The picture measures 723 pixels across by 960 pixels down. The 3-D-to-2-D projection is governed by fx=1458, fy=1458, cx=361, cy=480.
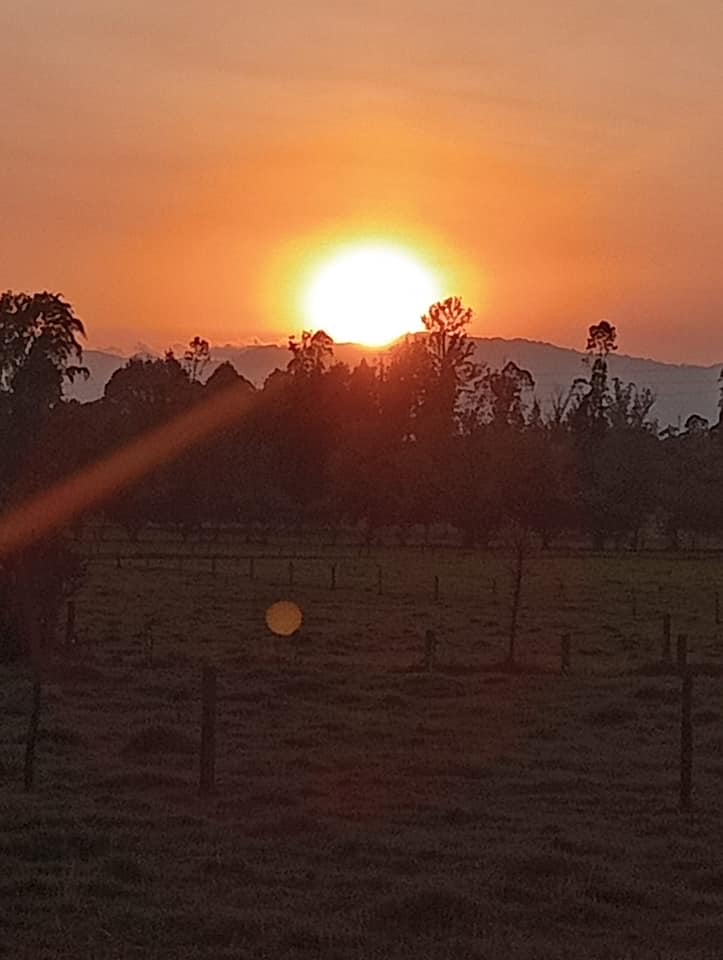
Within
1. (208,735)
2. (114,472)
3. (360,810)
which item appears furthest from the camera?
(114,472)

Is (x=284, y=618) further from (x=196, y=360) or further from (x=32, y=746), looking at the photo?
(x=196, y=360)

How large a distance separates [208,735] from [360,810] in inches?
61.6

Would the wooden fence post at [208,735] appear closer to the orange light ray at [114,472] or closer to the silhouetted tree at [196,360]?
the orange light ray at [114,472]

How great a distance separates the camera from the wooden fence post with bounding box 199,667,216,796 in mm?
13141

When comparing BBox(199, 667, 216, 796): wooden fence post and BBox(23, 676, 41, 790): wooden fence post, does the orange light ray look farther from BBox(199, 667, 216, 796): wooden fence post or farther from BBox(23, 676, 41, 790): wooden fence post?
BBox(199, 667, 216, 796): wooden fence post

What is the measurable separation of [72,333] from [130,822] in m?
39.1

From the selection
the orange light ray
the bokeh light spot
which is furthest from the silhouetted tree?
the bokeh light spot

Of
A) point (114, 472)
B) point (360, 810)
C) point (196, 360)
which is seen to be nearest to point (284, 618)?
point (360, 810)

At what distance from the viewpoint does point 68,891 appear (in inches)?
379

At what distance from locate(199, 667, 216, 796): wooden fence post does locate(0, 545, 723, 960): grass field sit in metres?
0.16

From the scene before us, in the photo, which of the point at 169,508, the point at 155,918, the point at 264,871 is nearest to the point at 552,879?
the point at 264,871

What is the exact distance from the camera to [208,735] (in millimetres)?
13172

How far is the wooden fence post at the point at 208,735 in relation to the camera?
13141mm

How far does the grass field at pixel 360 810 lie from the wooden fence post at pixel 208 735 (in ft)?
0.51
